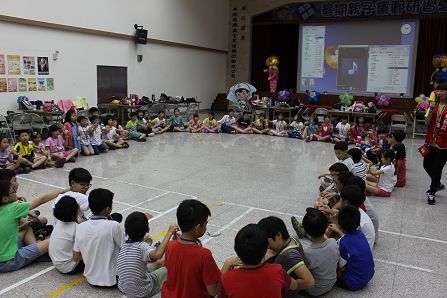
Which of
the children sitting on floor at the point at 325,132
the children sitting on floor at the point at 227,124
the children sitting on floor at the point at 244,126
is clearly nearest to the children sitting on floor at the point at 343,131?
the children sitting on floor at the point at 325,132

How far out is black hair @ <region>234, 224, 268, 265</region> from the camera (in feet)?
6.92

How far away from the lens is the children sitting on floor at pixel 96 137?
27.5ft

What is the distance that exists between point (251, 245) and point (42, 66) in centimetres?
995

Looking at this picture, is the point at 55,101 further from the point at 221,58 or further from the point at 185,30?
the point at 221,58

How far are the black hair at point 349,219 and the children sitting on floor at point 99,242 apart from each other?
5.42 feet

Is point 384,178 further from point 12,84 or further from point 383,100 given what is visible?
point 383,100

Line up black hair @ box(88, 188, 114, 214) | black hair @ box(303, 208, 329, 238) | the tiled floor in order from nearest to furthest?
black hair @ box(303, 208, 329, 238) → black hair @ box(88, 188, 114, 214) → the tiled floor

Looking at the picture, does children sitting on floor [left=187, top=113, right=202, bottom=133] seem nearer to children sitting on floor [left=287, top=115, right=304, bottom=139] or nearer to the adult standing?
children sitting on floor [left=287, top=115, right=304, bottom=139]

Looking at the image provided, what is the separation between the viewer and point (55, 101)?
35.7 feet

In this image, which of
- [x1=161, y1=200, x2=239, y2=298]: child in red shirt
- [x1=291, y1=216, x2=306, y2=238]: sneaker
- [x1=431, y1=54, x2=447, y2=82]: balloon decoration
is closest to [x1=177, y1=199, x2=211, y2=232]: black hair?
[x1=161, y1=200, x2=239, y2=298]: child in red shirt

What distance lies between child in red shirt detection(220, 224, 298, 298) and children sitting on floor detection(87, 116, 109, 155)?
675cm

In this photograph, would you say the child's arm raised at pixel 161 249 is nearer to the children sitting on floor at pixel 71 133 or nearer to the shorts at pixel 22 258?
the shorts at pixel 22 258

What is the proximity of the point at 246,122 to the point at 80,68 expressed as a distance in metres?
4.94

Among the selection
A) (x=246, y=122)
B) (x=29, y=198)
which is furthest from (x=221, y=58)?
(x=29, y=198)
